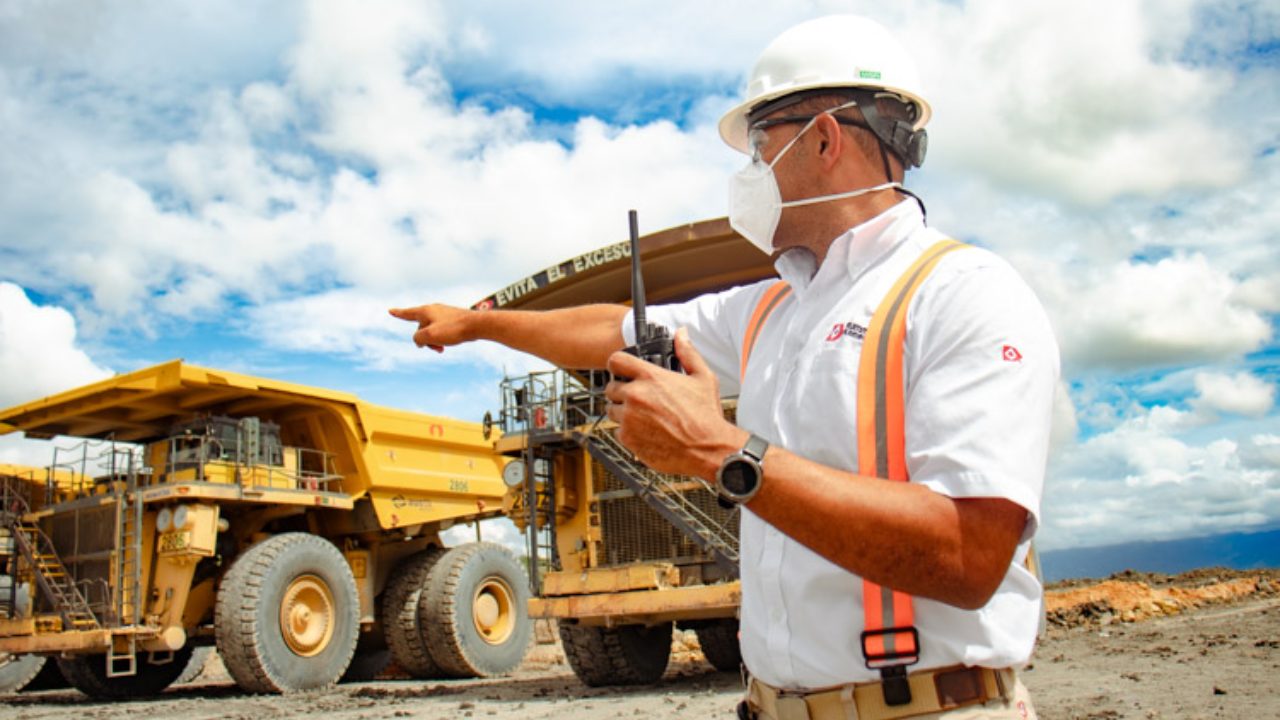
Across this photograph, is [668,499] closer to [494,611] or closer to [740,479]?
[494,611]

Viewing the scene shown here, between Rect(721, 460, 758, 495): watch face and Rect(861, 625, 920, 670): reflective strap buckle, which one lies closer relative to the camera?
Rect(721, 460, 758, 495): watch face

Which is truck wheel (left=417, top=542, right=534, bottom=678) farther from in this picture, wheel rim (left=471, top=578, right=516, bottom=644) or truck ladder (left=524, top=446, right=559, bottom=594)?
truck ladder (left=524, top=446, right=559, bottom=594)

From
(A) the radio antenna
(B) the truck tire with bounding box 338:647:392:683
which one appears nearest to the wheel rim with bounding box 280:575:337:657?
(B) the truck tire with bounding box 338:647:392:683

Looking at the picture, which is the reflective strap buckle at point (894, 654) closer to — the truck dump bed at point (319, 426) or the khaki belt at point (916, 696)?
the khaki belt at point (916, 696)

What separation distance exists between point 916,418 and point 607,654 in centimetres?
863

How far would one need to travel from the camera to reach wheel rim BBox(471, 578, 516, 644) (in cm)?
1323

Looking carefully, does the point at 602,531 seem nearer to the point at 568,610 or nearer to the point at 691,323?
the point at 568,610

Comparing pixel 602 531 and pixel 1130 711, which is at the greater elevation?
pixel 602 531

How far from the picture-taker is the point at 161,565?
34.9ft

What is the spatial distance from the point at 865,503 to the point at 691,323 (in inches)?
34.8

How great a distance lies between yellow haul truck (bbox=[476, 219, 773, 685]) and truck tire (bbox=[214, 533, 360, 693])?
205 cm

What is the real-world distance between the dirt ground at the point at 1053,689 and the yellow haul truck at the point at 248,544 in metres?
0.53

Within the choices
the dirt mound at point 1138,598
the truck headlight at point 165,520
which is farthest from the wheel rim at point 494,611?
the dirt mound at point 1138,598

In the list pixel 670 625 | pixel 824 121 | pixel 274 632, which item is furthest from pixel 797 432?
pixel 274 632
